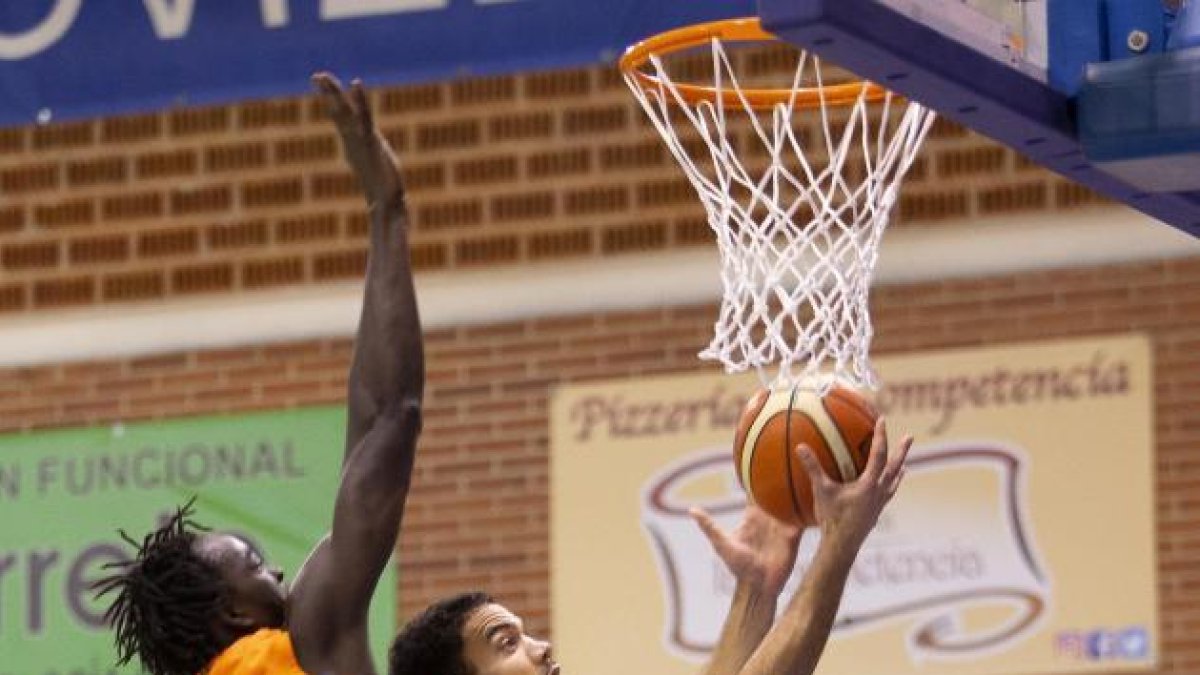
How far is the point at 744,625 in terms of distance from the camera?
4895 mm

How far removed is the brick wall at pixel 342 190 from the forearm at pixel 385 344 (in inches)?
239

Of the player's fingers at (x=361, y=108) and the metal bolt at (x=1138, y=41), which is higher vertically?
the metal bolt at (x=1138, y=41)

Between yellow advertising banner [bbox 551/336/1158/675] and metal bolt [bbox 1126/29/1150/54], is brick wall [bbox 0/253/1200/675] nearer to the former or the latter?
yellow advertising banner [bbox 551/336/1158/675]

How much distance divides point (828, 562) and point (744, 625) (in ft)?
1.79

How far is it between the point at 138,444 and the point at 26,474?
18.8 inches

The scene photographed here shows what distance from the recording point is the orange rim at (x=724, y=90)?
6.04 m

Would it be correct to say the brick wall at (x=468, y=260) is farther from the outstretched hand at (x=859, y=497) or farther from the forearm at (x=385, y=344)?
the forearm at (x=385, y=344)

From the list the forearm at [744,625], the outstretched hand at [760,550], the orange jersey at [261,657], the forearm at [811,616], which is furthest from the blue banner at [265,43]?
the orange jersey at [261,657]

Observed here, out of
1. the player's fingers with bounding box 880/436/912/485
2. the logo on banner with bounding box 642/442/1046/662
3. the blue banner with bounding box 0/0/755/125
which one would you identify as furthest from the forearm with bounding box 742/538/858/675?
the logo on banner with bounding box 642/442/1046/662

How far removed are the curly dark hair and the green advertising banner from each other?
19.2 ft

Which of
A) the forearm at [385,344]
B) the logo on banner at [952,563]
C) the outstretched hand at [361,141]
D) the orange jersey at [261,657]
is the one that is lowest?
the logo on banner at [952,563]

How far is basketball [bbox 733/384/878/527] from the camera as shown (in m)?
4.95

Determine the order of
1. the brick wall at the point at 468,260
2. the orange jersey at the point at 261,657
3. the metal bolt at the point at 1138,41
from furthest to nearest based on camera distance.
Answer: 1. the brick wall at the point at 468,260
2. the metal bolt at the point at 1138,41
3. the orange jersey at the point at 261,657

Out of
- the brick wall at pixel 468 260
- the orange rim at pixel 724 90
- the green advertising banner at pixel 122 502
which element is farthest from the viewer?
the green advertising banner at pixel 122 502
